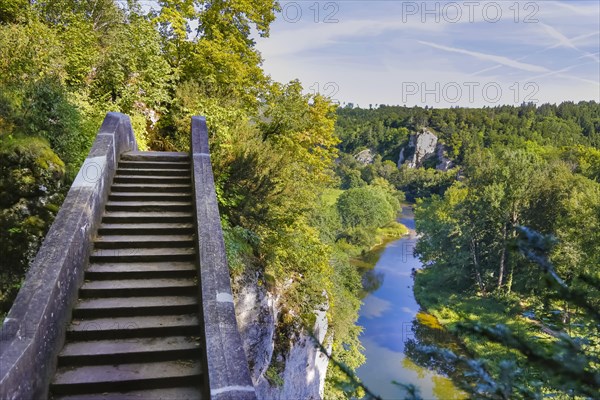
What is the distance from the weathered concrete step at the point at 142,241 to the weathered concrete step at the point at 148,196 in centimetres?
97

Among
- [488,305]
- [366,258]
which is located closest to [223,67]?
[488,305]

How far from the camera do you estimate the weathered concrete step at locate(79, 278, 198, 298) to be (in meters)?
4.67

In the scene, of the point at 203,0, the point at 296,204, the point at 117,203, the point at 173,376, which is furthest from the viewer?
the point at 203,0

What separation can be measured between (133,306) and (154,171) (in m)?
3.31

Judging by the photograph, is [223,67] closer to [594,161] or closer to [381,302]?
[381,302]

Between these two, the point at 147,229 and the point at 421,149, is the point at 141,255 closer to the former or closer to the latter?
the point at 147,229

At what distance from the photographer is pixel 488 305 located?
30172 mm

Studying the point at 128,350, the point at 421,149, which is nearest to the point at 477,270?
the point at 128,350

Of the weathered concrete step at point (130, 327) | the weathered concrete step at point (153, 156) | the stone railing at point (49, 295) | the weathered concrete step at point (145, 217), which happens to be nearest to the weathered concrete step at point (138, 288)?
the stone railing at point (49, 295)

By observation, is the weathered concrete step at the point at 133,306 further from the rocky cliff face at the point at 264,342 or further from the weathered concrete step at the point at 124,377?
the rocky cliff face at the point at 264,342

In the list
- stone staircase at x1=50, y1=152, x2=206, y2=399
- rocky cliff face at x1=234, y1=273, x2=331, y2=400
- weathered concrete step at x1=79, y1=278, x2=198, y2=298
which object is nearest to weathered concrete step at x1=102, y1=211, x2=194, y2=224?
stone staircase at x1=50, y1=152, x2=206, y2=399

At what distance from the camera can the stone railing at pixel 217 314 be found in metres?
3.38

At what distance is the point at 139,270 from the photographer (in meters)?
5.00

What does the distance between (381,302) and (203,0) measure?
27.2 metres
